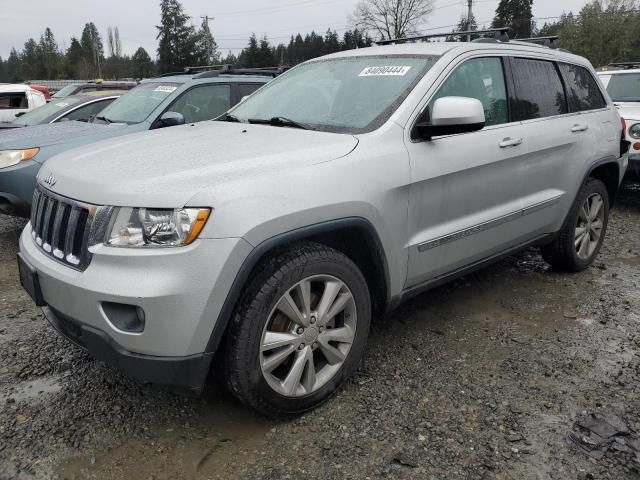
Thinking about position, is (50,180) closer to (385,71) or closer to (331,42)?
(385,71)

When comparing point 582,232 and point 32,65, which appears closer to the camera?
point 582,232

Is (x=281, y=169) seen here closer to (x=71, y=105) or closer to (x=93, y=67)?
(x=71, y=105)

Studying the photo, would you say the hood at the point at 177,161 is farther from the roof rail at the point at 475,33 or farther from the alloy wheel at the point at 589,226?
the alloy wheel at the point at 589,226

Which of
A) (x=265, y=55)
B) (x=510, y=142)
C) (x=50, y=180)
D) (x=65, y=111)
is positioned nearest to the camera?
(x=50, y=180)

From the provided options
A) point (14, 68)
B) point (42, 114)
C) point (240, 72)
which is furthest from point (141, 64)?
point (240, 72)

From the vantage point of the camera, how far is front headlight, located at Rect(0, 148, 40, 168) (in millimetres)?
5000

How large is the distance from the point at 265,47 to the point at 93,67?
72.8 feet

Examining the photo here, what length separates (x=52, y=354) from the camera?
325cm

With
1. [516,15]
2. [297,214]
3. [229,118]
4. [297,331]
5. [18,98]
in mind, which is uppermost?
[516,15]

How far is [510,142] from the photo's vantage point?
3.39m

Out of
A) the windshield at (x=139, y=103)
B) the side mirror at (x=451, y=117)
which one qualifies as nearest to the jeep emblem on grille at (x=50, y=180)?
the side mirror at (x=451, y=117)

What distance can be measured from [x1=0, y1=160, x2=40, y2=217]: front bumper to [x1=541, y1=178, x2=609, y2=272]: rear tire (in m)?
4.45

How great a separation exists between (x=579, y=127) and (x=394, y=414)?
2692 millimetres

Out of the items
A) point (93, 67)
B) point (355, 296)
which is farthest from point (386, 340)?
point (93, 67)
